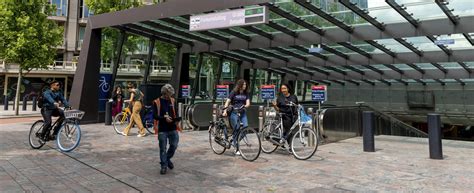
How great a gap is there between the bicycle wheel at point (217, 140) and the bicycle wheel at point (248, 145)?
0.50 m

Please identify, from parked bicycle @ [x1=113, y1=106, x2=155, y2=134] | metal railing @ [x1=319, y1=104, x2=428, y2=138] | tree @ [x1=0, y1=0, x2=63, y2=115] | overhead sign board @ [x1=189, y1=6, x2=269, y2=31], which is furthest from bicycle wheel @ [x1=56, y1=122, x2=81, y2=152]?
tree @ [x1=0, y1=0, x2=63, y2=115]

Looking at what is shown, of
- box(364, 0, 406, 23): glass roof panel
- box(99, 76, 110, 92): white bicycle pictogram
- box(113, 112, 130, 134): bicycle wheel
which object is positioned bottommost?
box(113, 112, 130, 134): bicycle wheel

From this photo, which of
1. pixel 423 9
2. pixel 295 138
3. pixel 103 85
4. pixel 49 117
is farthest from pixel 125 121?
pixel 423 9

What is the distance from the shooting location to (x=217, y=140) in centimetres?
756

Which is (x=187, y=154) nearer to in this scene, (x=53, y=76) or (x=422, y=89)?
(x=422, y=89)

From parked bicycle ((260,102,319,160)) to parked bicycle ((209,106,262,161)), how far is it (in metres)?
0.68

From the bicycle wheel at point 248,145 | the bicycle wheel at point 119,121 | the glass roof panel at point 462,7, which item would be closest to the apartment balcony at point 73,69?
the bicycle wheel at point 119,121

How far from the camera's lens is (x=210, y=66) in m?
21.6

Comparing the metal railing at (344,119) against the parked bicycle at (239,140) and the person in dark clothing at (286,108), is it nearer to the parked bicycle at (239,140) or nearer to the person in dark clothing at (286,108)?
the person in dark clothing at (286,108)

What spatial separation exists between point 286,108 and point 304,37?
6457 mm

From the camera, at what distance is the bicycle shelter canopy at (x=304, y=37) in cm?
1073

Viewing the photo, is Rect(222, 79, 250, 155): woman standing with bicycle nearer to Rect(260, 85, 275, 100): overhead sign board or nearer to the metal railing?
the metal railing

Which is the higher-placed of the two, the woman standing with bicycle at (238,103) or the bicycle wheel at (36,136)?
the woman standing with bicycle at (238,103)

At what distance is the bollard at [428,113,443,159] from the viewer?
291 inches
